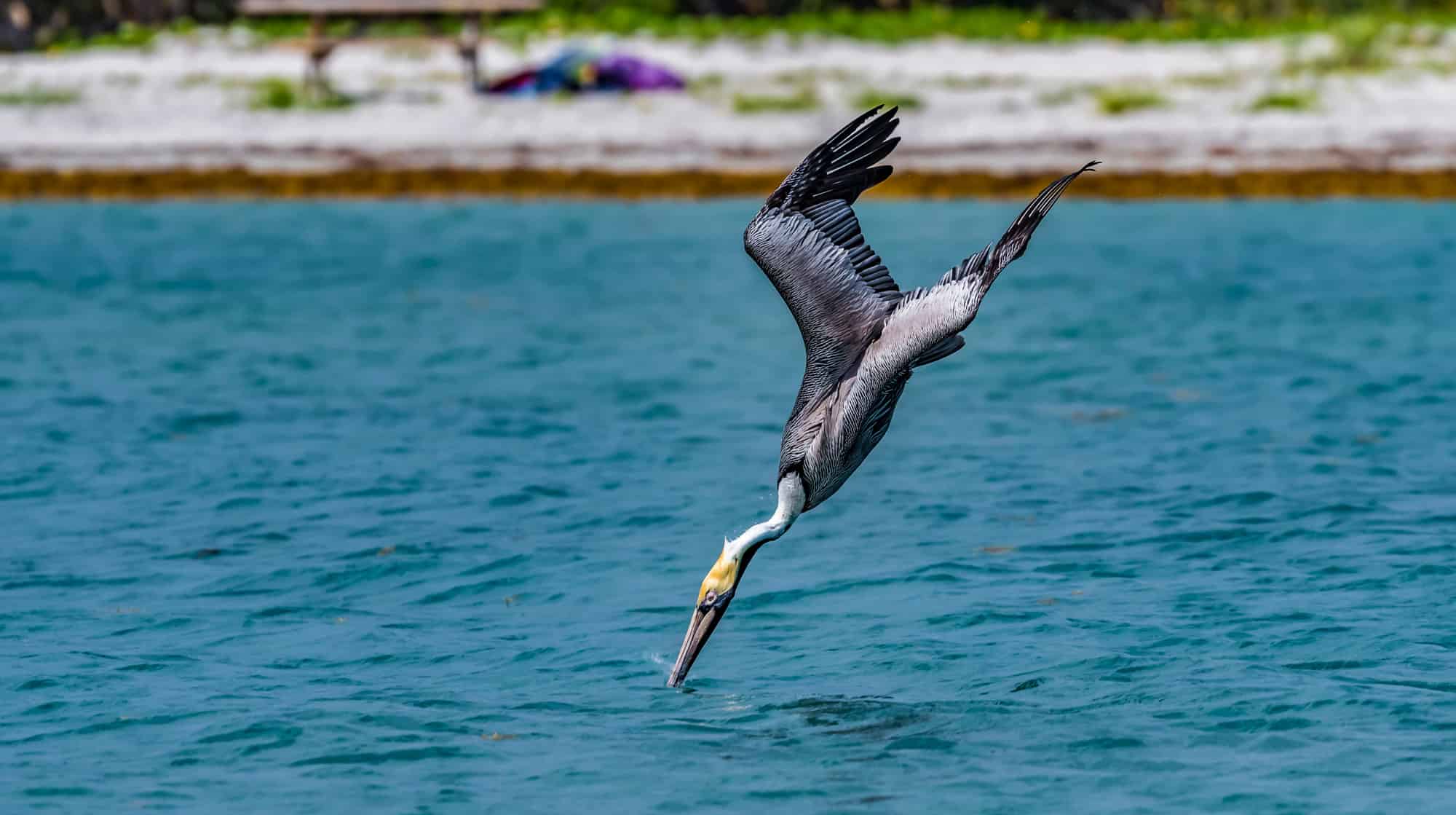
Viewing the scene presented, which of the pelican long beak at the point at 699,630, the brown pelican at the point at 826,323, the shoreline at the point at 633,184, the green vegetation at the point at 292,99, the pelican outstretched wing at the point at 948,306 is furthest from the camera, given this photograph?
the green vegetation at the point at 292,99

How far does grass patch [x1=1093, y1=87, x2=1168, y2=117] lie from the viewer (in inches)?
809

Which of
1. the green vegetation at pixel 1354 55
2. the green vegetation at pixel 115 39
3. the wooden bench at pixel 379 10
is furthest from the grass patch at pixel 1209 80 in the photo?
the green vegetation at pixel 115 39

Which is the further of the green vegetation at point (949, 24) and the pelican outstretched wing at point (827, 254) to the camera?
the green vegetation at point (949, 24)

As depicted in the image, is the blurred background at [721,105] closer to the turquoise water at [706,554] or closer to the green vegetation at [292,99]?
the green vegetation at [292,99]

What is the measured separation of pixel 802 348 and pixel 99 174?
9254 millimetres

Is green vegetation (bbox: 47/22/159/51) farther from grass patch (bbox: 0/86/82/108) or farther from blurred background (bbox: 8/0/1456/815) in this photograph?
grass patch (bbox: 0/86/82/108)

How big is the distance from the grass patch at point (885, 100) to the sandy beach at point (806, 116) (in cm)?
6

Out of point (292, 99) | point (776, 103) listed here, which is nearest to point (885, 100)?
point (776, 103)

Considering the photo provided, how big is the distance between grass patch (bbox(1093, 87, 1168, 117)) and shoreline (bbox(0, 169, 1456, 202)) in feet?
2.81

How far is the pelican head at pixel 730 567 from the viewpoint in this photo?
6957 millimetres

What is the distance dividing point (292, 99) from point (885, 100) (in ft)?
19.6

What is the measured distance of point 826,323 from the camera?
7012mm

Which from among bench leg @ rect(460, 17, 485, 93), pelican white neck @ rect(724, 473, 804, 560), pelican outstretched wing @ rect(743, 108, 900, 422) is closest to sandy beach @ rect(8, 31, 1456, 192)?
bench leg @ rect(460, 17, 485, 93)

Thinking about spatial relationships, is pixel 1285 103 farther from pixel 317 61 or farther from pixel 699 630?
pixel 699 630
